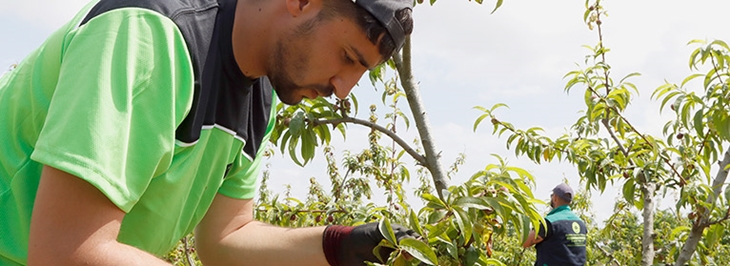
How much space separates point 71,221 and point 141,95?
22 cm

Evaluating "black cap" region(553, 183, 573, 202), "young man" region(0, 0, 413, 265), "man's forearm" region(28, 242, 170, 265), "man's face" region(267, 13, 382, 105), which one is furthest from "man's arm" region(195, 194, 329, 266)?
"black cap" region(553, 183, 573, 202)

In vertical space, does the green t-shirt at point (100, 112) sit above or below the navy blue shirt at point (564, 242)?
below

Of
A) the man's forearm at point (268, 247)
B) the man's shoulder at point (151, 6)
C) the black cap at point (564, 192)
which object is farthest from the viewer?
the black cap at point (564, 192)

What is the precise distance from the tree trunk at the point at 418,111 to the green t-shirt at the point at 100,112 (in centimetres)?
90

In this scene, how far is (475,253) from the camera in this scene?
167 centimetres

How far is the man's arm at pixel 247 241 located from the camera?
1.95 metres

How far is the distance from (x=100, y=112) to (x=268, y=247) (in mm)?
980

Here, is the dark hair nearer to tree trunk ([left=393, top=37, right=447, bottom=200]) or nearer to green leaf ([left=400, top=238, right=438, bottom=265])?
green leaf ([left=400, top=238, right=438, bottom=265])

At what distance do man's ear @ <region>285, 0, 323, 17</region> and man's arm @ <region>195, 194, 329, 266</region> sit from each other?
29.6 inches

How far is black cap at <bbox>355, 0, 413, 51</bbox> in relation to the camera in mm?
1369

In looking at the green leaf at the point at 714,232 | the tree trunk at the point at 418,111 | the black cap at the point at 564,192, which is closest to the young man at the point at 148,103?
the tree trunk at the point at 418,111

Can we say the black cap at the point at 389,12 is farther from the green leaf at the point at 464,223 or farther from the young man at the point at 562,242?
the young man at the point at 562,242

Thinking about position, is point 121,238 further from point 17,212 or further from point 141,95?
point 141,95

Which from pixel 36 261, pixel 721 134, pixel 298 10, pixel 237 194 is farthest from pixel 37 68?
pixel 721 134
